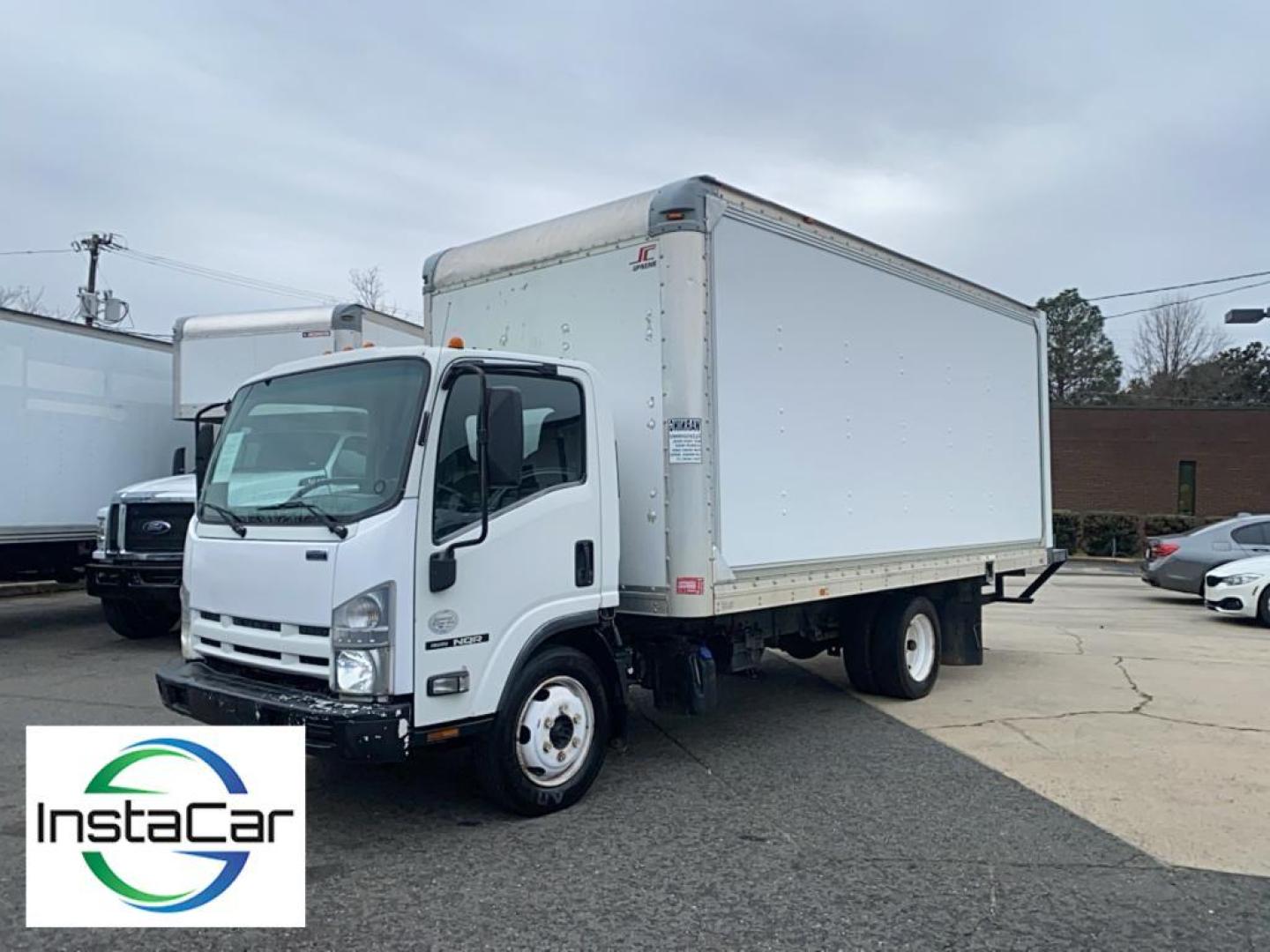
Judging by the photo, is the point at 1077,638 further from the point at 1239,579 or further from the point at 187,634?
the point at 187,634

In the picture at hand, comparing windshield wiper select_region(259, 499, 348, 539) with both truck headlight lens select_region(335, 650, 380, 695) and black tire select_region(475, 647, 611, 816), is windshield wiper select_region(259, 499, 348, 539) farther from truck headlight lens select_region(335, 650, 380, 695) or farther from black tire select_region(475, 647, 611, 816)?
black tire select_region(475, 647, 611, 816)

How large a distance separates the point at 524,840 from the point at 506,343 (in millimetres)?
3259

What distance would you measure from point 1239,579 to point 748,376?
37.9 feet

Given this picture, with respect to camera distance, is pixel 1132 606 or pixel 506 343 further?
pixel 1132 606

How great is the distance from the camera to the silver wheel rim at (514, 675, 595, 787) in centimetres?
512

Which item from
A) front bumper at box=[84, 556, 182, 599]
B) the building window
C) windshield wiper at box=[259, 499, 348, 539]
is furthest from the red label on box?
the building window

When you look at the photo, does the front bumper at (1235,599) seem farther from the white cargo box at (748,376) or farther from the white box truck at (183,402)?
the white box truck at (183,402)

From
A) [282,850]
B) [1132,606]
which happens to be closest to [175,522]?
[282,850]

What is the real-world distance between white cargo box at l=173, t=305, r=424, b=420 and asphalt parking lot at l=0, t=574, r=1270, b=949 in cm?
410

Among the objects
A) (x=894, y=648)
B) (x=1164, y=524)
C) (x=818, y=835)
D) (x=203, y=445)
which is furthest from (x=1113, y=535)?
(x=203, y=445)

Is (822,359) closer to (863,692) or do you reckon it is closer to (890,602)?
(890,602)

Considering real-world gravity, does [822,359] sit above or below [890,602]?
above

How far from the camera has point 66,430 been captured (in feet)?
36.9

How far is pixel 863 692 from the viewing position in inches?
337
